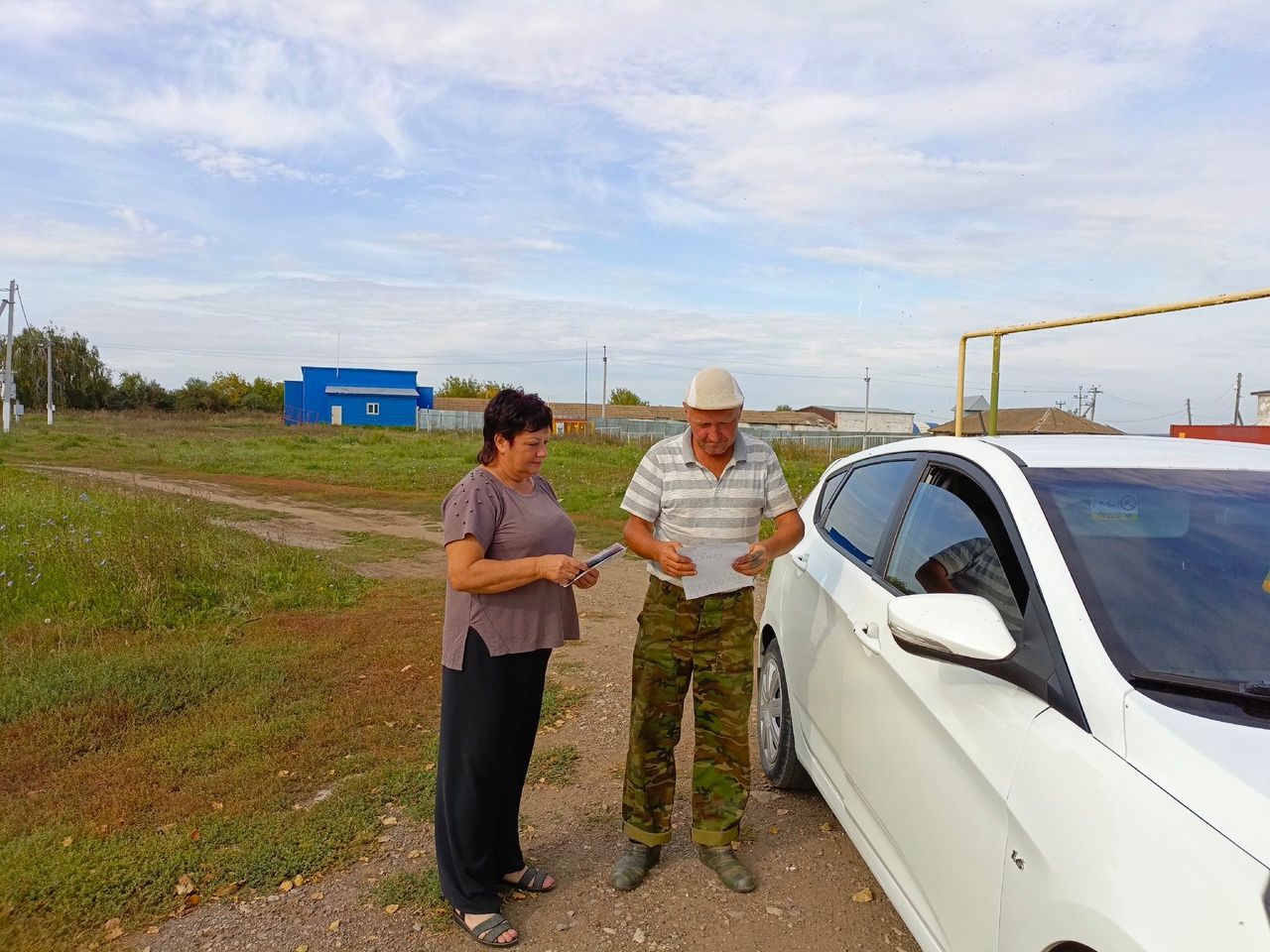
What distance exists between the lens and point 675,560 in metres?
3.24

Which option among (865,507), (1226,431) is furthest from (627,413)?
(865,507)

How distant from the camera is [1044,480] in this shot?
2549mm

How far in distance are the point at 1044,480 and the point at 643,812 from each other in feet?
6.28

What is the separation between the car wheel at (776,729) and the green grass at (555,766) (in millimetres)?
958

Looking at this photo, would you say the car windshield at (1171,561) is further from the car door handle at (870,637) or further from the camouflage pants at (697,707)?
the camouflage pants at (697,707)

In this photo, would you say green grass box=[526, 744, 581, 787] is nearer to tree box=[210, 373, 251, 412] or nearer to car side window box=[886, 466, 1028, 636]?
car side window box=[886, 466, 1028, 636]

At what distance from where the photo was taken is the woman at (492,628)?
9.82 feet

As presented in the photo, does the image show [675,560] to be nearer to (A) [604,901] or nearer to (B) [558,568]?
(B) [558,568]

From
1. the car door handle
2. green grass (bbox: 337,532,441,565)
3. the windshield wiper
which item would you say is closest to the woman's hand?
the car door handle

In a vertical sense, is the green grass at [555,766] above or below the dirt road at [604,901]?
below

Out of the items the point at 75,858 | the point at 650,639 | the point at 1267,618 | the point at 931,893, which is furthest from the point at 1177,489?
the point at 75,858

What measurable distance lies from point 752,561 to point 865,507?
697 mm

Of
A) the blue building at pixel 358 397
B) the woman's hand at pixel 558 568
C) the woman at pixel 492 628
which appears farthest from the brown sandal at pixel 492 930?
the blue building at pixel 358 397

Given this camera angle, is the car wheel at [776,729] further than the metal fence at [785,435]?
No
